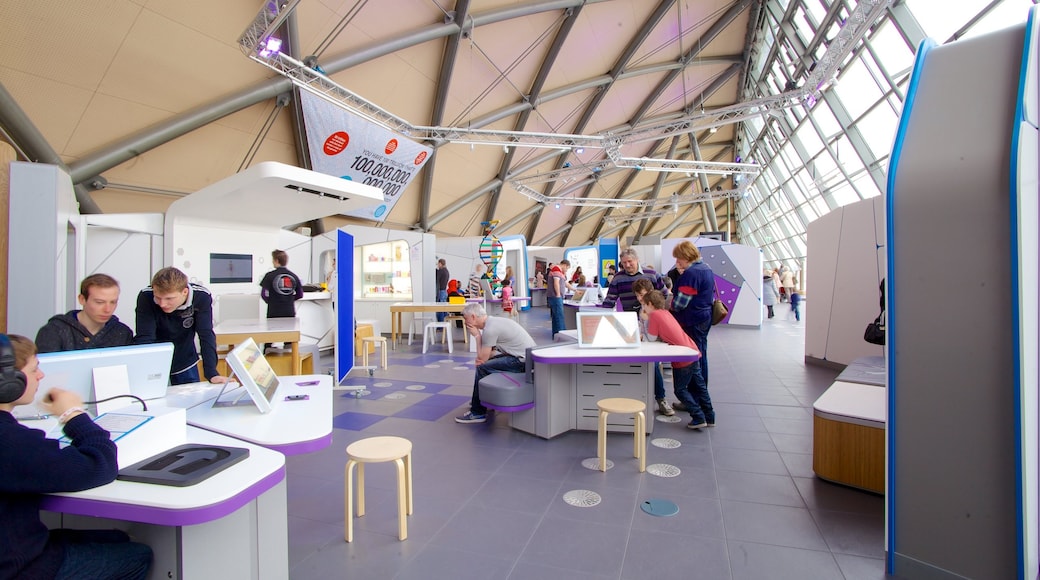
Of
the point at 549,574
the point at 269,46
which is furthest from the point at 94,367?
the point at 269,46

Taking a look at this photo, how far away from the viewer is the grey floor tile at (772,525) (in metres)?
2.29

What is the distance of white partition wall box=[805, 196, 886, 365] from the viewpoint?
5656 mm

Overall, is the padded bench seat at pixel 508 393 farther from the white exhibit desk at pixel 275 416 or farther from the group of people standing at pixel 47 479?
the group of people standing at pixel 47 479

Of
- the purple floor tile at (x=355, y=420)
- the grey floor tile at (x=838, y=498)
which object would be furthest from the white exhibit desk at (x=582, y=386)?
the purple floor tile at (x=355, y=420)

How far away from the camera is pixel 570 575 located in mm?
2023

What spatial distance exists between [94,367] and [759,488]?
3332 mm

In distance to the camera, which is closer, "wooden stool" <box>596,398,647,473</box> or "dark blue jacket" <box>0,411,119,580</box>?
"dark blue jacket" <box>0,411,119,580</box>

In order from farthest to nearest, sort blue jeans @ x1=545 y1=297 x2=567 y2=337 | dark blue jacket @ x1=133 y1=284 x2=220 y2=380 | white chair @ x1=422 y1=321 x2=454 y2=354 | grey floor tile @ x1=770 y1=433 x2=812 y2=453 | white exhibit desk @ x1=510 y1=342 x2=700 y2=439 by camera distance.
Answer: blue jeans @ x1=545 y1=297 x2=567 y2=337 → white chair @ x1=422 y1=321 x2=454 y2=354 → white exhibit desk @ x1=510 y1=342 x2=700 y2=439 → grey floor tile @ x1=770 y1=433 x2=812 y2=453 → dark blue jacket @ x1=133 y1=284 x2=220 y2=380

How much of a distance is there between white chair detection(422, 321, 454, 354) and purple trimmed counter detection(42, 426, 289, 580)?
642 centimetres

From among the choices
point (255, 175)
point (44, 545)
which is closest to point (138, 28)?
point (255, 175)

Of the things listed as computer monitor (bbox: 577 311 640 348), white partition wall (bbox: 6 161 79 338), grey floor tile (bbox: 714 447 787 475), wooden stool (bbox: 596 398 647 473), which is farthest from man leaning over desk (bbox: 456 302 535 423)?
white partition wall (bbox: 6 161 79 338)

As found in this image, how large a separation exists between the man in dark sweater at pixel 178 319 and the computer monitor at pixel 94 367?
53 cm

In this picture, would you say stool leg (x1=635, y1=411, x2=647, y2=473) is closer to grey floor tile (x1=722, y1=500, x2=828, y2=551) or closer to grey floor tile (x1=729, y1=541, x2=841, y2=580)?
grey floor tile (x1=722, y1=500, x2=828, y2=551)

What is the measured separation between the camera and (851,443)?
2.81 metres
